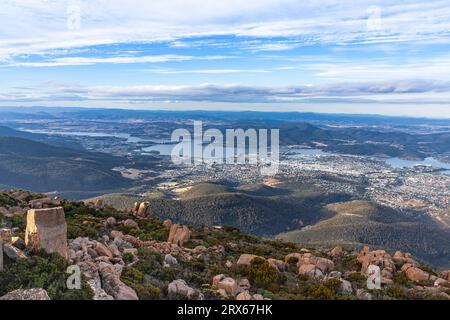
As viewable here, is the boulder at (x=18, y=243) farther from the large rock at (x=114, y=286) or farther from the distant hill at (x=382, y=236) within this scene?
the distant hill at (x=382, y=236)

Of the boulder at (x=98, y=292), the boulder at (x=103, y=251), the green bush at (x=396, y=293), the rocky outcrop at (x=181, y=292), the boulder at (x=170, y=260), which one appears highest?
the boulder at (x=98, y=292)

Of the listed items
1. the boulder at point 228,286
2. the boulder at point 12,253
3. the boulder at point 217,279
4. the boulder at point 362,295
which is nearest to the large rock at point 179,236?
the boulder at point 217,279

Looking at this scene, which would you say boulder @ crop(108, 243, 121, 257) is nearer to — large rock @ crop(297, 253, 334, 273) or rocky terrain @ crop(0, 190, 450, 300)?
rocky terrain @ crop(0, 190, 450, 300)

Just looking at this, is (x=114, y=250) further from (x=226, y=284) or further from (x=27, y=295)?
(x=27, y=295)

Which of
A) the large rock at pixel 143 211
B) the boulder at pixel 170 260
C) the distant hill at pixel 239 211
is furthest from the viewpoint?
the distant hill at pixel 239 211

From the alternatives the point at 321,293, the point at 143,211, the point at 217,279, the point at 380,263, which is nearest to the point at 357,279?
the point at 321,293

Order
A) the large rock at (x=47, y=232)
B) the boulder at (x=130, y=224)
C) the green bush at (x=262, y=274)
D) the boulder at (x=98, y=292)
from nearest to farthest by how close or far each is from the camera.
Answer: the boulder at (x=98, y=292) < the large rock at (x=47, y=232) < the green bush at (x=262, y=274) < the boulder at (x=130, y=224)
